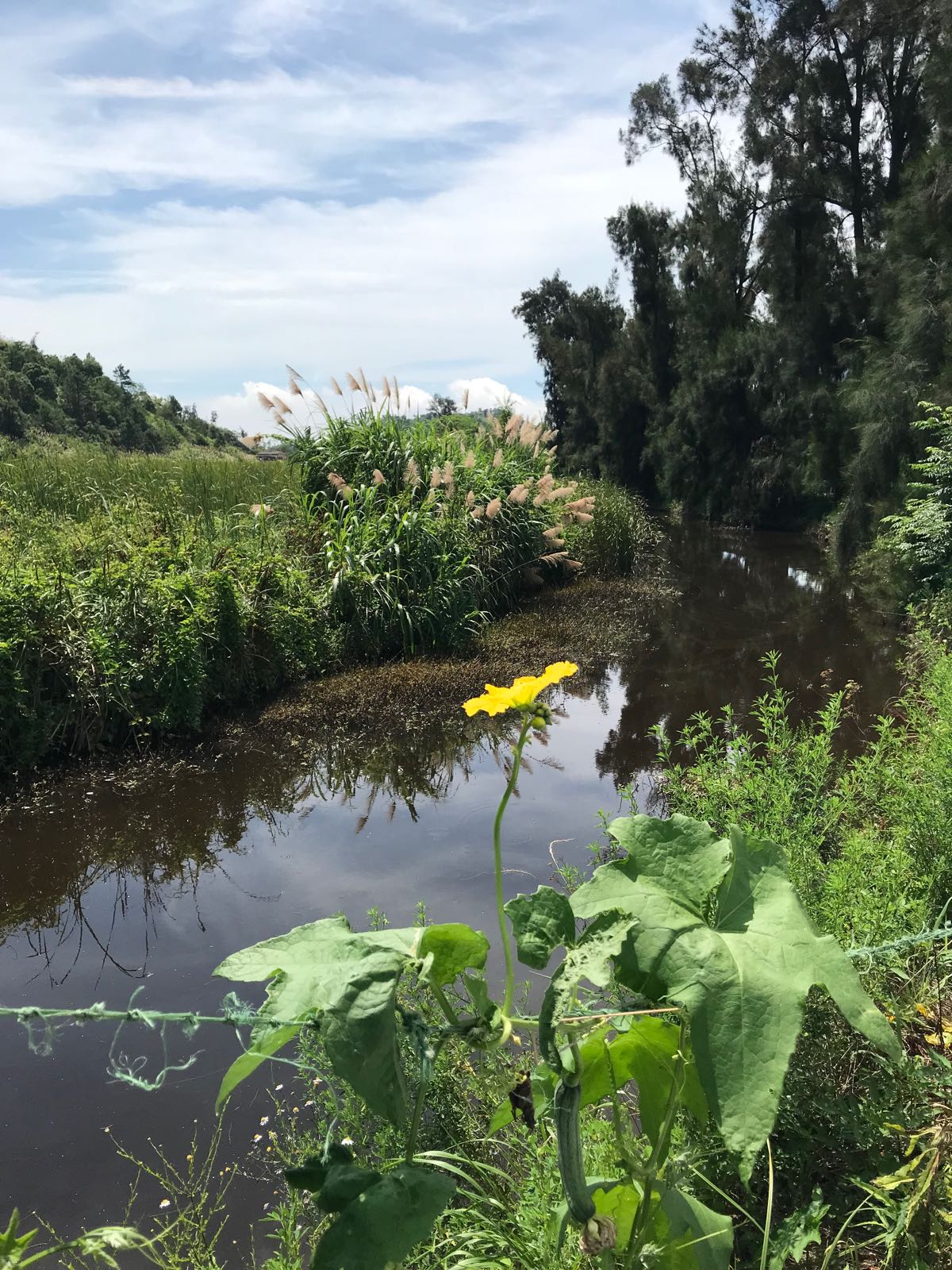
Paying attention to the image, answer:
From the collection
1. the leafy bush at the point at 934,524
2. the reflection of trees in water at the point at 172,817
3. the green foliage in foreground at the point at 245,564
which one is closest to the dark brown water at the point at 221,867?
the reflection of trees in water at the point at 172,817

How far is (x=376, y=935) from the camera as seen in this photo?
109cm

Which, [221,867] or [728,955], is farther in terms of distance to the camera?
[221,867]

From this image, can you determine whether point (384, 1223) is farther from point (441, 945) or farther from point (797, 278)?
point (797, 278)

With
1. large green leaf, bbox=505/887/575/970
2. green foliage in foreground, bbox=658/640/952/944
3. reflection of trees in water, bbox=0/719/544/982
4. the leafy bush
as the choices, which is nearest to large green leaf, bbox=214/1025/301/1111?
large green leaf, bbox=505/887/575/970

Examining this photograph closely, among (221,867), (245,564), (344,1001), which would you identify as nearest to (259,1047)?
(344,1001)

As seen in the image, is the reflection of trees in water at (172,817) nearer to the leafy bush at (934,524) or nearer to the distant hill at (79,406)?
the leafy bush at (934,524)

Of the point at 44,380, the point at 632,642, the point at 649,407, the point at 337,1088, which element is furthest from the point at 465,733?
the point at 44,380

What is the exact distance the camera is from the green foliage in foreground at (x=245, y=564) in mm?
5246

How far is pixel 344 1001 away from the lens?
965mm

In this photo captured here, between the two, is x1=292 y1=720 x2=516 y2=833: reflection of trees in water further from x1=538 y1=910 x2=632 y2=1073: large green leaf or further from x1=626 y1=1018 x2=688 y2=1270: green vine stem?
x1=538 y1=910 x2=632 y2=1073: large green leaf

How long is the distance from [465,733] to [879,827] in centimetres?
328

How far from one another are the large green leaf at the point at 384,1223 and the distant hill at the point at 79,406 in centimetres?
3637

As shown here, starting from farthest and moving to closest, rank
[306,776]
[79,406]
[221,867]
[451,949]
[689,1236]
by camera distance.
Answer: [79,406]
[306,776]
[221,867]
[689,1236]
[451,949]

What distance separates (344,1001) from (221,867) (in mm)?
3632
